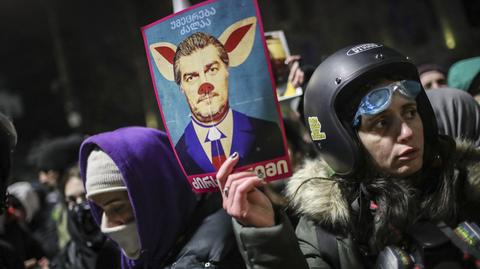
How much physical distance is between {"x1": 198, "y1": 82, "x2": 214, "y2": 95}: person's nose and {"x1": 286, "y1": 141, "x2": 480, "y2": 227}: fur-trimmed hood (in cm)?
63

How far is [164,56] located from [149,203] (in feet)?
2.48

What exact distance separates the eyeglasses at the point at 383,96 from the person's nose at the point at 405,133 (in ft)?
0.34

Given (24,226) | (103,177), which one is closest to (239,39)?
(103,177)

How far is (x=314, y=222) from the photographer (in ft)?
6.13

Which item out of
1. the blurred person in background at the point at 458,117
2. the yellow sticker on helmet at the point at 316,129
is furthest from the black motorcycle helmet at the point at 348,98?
the blurred person in background at the point at 458,117

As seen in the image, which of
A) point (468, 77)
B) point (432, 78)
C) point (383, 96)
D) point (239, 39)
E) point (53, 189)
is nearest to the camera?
point (239, 39)

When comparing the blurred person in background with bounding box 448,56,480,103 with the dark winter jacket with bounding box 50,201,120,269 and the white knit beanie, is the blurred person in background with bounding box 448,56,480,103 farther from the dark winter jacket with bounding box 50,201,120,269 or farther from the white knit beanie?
the dark winter jacket with bounding box 50,201,120,269

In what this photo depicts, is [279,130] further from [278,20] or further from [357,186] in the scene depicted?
[278,20]

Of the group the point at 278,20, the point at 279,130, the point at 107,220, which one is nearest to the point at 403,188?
the point at 279,130

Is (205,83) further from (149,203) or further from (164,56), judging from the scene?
(149,203)

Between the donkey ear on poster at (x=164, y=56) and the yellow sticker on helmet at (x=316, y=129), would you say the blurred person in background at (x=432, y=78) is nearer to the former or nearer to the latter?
the yellow sticker on helmet at (x=316, y=129)

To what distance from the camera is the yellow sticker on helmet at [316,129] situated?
1931mm

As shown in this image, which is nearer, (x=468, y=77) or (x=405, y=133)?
(x=405, y=133)

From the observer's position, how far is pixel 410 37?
8.01m
